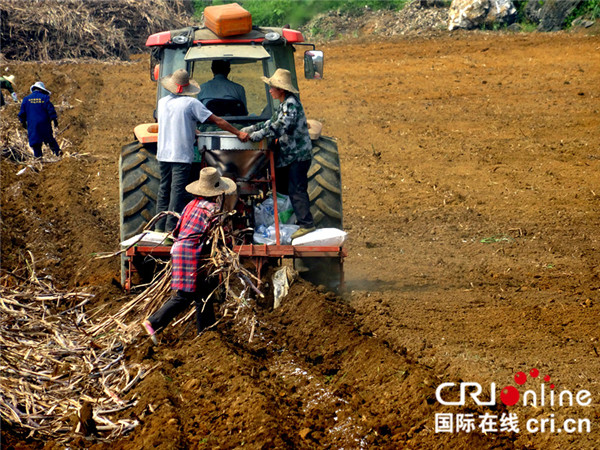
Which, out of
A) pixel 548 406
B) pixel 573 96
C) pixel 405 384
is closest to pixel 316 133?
pixel 405 384

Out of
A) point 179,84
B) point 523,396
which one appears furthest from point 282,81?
point 523,396

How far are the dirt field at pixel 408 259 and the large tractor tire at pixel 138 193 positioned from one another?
61 centimetres

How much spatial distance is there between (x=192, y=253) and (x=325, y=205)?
1.64 metres

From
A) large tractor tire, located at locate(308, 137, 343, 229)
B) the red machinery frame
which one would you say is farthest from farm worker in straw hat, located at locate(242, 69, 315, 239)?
large tractor tire, located at locate(308, 137, 343, 229)

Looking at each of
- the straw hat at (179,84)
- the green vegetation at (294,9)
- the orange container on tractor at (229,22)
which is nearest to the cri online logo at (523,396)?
the straw hat at (179,84)

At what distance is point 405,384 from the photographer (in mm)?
5137

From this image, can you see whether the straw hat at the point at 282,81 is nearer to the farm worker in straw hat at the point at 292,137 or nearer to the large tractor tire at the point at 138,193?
the farm worker in straw hat at the point at 292,137

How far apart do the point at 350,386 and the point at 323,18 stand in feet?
65.6

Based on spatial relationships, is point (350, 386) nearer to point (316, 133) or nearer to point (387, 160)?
point (316, 133)

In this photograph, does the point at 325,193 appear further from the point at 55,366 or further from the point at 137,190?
the point at 55,366

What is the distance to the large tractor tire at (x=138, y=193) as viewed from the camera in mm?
7043

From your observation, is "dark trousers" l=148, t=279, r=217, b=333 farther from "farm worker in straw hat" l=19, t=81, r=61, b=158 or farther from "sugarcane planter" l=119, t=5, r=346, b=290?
"farm worker in straw hat" l=19, t=81, r=61, b=158

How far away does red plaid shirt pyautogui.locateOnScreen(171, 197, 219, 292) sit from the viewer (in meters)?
5.95

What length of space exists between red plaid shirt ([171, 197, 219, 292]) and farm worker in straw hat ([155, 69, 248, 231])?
0.65 metres
